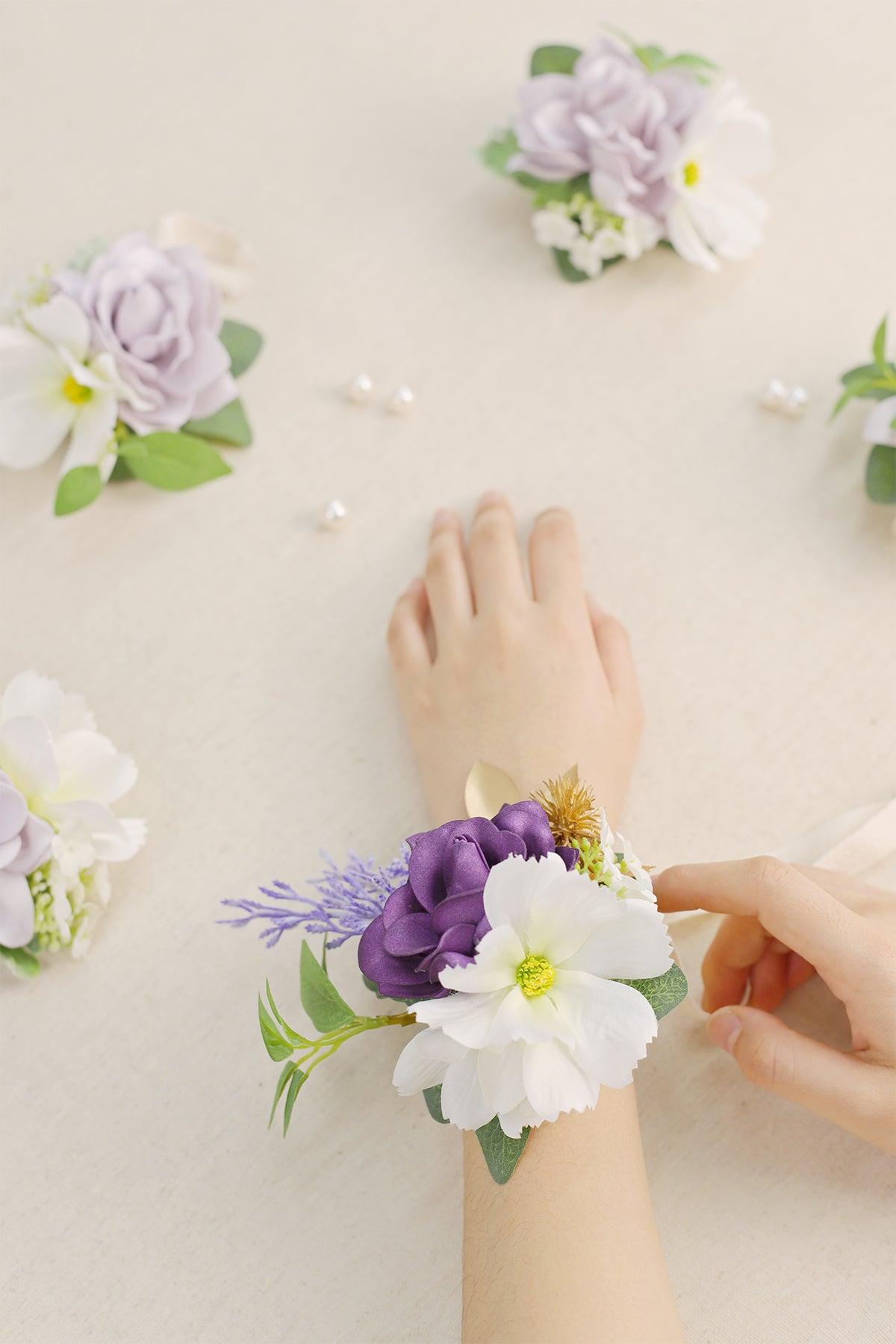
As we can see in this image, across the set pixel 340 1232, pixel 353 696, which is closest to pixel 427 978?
pixel 340 1232

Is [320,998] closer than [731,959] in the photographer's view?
Yes

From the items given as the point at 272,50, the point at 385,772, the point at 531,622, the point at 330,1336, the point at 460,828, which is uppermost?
the point at 272,50

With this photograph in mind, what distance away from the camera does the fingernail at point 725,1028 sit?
771 millimetres

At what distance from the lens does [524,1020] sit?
583 mm

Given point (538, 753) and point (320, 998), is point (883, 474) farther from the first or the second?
point (320, 998)

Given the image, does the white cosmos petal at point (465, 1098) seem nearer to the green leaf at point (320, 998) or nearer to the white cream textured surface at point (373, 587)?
the green leaf at point (320, 998)

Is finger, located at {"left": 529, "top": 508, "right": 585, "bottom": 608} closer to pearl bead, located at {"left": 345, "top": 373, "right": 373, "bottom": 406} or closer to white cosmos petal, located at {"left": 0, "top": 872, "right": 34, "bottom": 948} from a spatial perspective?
pearl bead, located at {"left": 345, "top": 373, "right": 373, "bottom": 406}

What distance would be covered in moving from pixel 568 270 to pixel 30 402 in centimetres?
56

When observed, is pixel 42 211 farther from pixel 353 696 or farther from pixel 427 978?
pixel 427 978

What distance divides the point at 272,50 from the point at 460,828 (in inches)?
41.8

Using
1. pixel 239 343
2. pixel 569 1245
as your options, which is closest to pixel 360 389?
pixel 239 343

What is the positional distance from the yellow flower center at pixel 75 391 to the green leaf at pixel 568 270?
50 centimetres

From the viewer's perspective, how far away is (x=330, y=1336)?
74cm

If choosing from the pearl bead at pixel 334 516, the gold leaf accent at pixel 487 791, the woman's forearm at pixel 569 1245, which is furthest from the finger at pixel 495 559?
the woman's forearm at pixel 569 1245
